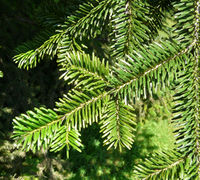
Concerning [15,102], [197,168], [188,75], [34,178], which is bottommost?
[34,178]

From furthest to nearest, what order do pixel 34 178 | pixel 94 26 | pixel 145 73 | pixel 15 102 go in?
pixel 34 178 → pixel 15 102 → pixel 94 26 → pixel 145 73

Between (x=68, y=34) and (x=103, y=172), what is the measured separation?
3060 millimetres

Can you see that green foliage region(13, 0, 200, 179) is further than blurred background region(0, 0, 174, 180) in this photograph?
No

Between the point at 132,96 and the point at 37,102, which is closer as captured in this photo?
the point at 132,96

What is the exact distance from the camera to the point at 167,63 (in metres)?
0.73

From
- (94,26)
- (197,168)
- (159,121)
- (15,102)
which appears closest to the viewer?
(197,168)

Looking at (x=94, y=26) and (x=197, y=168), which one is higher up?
(x=94, y=26)

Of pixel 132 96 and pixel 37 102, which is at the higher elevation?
pixel 132 96

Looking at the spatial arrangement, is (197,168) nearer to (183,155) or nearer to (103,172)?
(183,155)

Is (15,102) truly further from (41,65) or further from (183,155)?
(183,155)

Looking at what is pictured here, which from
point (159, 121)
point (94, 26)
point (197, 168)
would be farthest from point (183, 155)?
point (159, 121)

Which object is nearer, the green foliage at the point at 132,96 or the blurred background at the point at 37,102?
the green foliage at the point at 132,96

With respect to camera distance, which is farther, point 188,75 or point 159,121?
point 159,121

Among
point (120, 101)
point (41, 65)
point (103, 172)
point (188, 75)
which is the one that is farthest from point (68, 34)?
point (103, 172)
